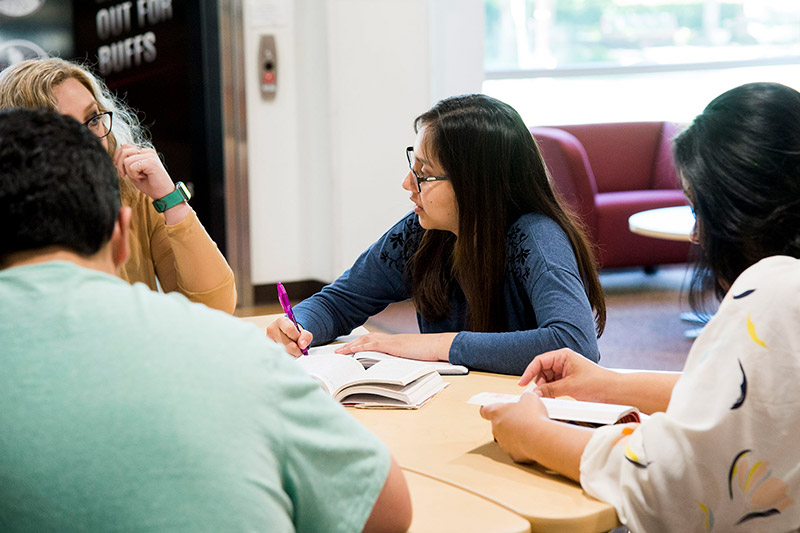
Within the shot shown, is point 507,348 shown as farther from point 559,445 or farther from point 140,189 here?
point 140,189

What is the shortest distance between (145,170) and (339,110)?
3.34 meters

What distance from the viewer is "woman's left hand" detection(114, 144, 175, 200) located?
1959mm

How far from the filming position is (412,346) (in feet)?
6.24

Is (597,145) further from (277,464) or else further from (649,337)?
(277,464)

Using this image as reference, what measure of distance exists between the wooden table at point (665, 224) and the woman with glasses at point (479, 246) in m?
2.34

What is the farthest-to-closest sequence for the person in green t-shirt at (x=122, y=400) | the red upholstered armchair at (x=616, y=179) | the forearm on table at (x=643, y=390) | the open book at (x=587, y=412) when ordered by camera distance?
the red upholstered armchair at (x=616, y=179)
the forearm on table at (x=643, y=390)
the open book at (x=587, y=412)
the person in green t-shirt at (x=122, y=400)

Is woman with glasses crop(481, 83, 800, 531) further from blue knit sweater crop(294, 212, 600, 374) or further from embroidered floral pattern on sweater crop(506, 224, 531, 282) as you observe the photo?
Result: embroidered floral pattern on sweater crop(506, 224, 531, 282)

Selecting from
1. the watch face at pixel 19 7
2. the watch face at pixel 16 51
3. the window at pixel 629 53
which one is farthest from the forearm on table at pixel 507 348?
the window at pixel 629 53

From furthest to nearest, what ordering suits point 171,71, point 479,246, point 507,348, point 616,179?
point 616,179 → point 171,71 → point 479,246 → point 507,348

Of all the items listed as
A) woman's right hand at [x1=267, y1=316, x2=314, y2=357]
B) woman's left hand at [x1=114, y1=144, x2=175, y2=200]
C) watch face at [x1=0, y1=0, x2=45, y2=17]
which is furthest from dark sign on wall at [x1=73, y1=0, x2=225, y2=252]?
woman's right hand at [x1=267, y1=316, x2=314, y2=357]

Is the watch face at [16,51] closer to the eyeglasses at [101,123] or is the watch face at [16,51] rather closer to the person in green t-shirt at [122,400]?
the eyeglasses at [101,123]

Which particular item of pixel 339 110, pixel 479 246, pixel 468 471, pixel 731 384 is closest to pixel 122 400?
pixel 468 471

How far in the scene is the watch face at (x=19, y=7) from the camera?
16.1 ft

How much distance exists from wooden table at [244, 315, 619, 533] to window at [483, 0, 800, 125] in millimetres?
5497
